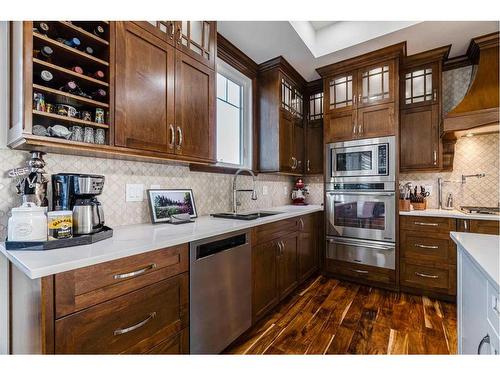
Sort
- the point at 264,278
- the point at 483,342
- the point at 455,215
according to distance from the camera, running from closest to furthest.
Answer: the point at 483,342 → the point at 264,278 → the point at 455,215

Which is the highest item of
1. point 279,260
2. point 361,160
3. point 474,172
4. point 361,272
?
point 361,160

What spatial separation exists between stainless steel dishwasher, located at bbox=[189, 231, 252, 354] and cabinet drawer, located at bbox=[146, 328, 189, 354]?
39mm

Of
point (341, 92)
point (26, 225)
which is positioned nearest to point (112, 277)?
point (26, 225)

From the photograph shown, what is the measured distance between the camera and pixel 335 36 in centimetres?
261

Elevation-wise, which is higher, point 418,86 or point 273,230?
point 418,86

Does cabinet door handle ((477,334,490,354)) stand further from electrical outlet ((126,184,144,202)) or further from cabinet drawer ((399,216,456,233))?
electrical outlet ((126,184,144,202))

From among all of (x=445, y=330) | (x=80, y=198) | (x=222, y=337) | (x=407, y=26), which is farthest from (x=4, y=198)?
(x=407, y=26)

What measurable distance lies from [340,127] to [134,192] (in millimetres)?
2433

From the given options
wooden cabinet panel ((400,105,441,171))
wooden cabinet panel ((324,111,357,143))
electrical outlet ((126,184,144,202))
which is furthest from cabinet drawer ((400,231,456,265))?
electrical outlet ((126,184,144,202))

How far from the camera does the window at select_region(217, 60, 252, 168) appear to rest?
254 cm

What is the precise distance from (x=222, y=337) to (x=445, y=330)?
70.0 inches

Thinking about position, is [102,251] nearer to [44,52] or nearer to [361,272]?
[44,52]

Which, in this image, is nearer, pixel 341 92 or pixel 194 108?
pixel 194 108

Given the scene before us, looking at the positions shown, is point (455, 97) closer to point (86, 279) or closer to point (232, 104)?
point (232, 104)
